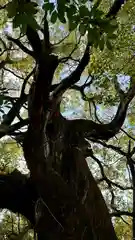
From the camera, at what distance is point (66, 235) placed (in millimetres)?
3717

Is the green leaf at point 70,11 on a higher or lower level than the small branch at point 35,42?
lower

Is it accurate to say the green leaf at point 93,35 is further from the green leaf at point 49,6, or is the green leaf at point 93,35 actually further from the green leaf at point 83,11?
the green leaf at point 49,6

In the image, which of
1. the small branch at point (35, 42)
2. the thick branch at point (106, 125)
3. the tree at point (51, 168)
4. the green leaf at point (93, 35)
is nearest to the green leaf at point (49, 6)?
the green leaf at point (93, 35)

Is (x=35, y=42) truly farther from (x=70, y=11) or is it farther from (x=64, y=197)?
(x=70, y=11)

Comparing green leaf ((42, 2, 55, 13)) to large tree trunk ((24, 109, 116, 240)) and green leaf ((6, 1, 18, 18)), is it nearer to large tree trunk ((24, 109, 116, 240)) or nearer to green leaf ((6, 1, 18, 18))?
green leaf ((6, 1, 18, 18))

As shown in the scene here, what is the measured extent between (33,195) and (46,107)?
110cm

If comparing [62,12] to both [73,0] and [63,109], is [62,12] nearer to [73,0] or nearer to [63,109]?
[73,0]

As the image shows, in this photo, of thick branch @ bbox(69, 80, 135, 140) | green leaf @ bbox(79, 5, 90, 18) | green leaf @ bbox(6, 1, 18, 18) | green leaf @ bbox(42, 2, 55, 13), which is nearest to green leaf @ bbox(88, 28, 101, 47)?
green leaf @ bbox(79, 5, 90, 18)

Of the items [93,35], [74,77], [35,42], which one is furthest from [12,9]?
[74,77]

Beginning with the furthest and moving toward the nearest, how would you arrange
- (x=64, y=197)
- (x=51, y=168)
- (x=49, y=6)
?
1. (x=51, y=168)
2. (x=64, y=197)
3. (x=49, y=6)

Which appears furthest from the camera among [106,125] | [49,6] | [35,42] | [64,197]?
[106,125]

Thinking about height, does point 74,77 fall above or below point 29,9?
above

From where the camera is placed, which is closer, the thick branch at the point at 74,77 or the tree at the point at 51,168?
the tree at the point at 51,168

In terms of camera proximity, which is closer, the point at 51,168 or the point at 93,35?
the point at 93,35
